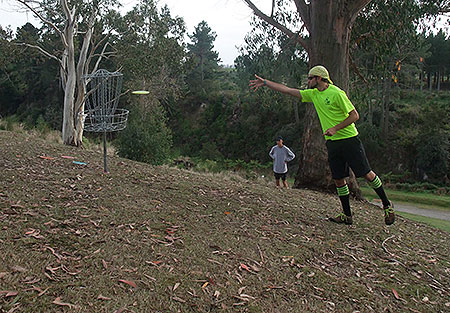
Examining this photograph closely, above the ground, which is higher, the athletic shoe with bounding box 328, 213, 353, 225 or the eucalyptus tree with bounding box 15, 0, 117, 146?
the eucalyptus tree with bounding box 15, 0, 117, 146

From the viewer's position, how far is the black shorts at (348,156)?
17.0 feet

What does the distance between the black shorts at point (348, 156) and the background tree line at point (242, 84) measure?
20.2 feet

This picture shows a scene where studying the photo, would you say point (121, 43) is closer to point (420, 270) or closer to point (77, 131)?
point (77, 131)

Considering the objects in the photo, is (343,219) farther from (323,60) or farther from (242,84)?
(242,84)

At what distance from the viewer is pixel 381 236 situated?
5.53 metres

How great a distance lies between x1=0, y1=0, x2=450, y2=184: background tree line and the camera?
12.1 metres

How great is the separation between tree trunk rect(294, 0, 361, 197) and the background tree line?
1.28 meters

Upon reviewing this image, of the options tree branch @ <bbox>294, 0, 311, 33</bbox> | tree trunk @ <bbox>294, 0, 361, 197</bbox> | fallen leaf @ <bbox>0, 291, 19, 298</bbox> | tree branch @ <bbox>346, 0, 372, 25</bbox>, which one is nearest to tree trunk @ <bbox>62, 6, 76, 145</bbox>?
tree branch @ <bbox>294, 0, 311, 33</bbox>

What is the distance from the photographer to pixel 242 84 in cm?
4006

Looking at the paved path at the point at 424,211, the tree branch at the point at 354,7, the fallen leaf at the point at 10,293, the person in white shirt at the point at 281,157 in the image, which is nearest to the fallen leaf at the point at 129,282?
the fallen leaf at the point at 10,293

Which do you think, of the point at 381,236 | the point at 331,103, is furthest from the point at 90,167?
the point at 381,236

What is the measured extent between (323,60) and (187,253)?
6.96m

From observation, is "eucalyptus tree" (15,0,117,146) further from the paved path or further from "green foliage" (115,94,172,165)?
the paved path

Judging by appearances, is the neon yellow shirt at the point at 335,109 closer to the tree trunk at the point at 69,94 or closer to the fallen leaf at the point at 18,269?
the fallen leaf at the point at 18,269
